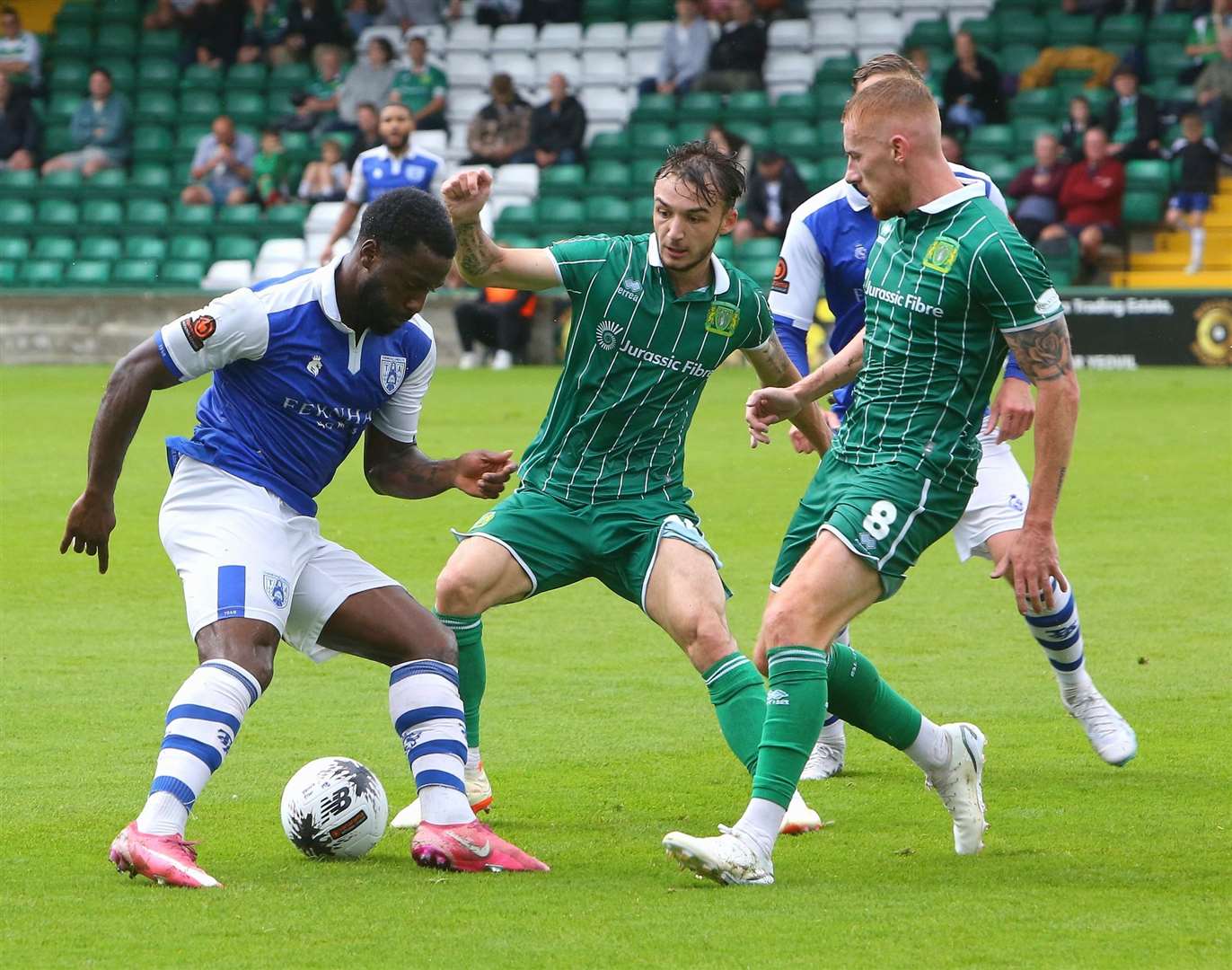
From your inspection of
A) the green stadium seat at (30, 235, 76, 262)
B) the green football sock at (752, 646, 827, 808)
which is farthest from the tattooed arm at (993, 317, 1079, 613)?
the green stadium seat at (30, 235, 76, 262)

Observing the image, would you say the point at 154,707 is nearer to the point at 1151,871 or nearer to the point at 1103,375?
the point at 1151,871

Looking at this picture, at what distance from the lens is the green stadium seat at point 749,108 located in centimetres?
2478

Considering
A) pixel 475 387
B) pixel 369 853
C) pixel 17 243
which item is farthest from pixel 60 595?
pixel 17 243

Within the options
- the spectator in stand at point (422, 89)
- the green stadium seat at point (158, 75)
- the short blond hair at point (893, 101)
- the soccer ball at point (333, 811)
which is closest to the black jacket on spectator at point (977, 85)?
the spectator in stand at point (422, 89)

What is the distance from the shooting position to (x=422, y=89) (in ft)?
85.0

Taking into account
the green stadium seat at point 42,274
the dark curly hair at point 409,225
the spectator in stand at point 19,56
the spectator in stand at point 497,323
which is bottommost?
the green stadium seat at point 42,274

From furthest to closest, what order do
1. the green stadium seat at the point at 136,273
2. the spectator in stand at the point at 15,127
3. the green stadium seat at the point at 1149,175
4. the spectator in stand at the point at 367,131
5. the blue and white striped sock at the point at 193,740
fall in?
the spectator in stand at the point at 15,127, the green stadium seat at the point at 136,273, the spectator in stand at the point at 367,131, the green stadium seat at the point at 1149,175, the blue and white striped sock at the point at 193,740

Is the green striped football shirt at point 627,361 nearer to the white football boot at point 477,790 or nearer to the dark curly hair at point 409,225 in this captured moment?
the dark curly hair at point 409,225

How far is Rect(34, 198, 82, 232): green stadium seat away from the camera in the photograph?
26516mm

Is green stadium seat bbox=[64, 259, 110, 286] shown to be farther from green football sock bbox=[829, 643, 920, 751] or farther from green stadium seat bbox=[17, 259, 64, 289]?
green football sock bbox=[829, 643, 920, 751]

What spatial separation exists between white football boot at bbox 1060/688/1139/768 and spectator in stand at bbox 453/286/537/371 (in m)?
15.9

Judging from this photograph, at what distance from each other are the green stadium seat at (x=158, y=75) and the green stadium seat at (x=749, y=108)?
29.1 ft

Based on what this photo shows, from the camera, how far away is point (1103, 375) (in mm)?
20250

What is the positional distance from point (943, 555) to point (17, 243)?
18.9 m
